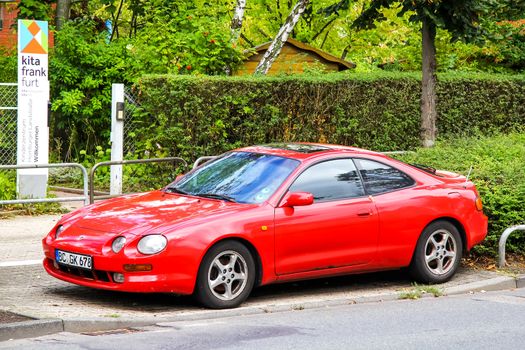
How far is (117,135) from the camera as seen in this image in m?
17.7

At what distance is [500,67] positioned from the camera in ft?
88.6

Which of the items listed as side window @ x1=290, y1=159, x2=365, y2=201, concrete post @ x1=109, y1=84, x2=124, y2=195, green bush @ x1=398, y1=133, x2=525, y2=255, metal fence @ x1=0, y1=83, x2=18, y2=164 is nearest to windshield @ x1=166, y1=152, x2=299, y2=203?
side window @ x1=290, y1=159, x2=365, y2=201

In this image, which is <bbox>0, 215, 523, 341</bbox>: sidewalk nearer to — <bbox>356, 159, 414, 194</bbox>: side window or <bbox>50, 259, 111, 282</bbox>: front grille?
<bbox>50, 259, 111, 282</bbox>: front grille

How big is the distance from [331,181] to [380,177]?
670mm

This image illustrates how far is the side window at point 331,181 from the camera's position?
10.5m

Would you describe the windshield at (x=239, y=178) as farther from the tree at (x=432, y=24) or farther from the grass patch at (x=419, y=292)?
the tree at (x=432, y=24)

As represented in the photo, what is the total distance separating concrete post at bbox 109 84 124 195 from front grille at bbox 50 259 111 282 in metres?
7.54

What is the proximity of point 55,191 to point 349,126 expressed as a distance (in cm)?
548

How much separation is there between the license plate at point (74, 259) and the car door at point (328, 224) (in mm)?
1775

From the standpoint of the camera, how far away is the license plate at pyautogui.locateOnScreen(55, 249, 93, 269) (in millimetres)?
9562

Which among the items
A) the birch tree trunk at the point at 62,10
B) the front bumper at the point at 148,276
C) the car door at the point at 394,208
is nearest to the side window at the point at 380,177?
the car door at the point at 394,208

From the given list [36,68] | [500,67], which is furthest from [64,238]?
[500,67]

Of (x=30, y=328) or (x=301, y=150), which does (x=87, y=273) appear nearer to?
(x=30, y=328)

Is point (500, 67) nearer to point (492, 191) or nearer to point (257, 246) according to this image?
point (492, 191)
